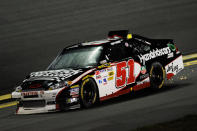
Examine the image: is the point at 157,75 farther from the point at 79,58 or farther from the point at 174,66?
the point at 79,58

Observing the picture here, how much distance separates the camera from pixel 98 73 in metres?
9.91

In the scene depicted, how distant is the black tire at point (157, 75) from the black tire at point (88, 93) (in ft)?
6.11

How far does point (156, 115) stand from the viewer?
8.12 meters

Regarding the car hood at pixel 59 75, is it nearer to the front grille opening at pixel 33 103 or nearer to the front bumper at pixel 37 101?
the front bumper at pixel 37 101

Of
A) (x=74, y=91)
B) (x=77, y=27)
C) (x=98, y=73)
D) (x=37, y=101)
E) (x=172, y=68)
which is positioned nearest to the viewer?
(x=74, y=91)

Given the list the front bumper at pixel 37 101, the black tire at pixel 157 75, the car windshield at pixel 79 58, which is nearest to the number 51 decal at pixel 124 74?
the car windshield at pixel 79 58

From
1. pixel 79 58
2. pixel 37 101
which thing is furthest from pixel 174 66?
pixel 37 101

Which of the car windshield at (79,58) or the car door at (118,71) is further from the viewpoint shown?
the car windshield at (79,58)

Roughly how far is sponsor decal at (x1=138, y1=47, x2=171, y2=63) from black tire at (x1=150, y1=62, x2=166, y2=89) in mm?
198

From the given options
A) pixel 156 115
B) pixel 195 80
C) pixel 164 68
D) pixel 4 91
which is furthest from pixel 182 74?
pixel 156 115

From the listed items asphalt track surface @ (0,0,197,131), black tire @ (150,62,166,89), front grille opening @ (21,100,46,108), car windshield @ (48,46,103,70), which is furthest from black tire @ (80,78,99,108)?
black tire @ (150,62,166,89)

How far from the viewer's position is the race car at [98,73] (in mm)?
9484

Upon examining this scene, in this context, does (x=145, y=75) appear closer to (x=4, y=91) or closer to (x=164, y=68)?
(x=164, y=68)

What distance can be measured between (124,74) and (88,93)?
1.14 meters
